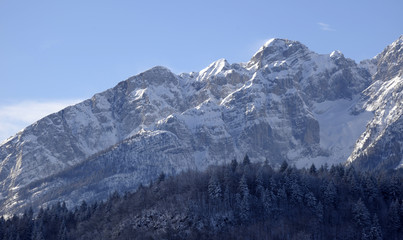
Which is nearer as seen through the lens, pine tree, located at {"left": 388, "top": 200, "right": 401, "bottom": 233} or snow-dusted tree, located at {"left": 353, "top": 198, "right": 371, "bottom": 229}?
snow-dusted tree, located at {"left": 353, "top": 198, "right": 371, "bottom": 229}

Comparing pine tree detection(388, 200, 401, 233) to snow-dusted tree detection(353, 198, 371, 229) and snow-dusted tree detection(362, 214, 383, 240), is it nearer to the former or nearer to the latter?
snow-dusted tree detection(353, 198, 371, 229)

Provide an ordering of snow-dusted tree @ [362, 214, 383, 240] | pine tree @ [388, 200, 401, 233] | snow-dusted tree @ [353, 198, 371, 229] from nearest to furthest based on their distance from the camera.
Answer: snow-dusted tree @ [362, 214, 383, 240] < snow-dusted tree @ [353, 198, 371, 229] < pine tree @ [388, 200, 401, 233]

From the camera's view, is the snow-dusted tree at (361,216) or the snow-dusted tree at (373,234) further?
the snow-dusted tree at (361,216)

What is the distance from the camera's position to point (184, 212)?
19975cm

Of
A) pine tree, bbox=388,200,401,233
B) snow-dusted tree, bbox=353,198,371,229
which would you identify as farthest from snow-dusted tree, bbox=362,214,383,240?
pine tree, bbox=388,200,401,233

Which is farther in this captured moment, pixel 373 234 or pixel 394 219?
pixel 394 219

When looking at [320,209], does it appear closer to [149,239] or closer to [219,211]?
[219,211]

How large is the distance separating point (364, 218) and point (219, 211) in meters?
38.1

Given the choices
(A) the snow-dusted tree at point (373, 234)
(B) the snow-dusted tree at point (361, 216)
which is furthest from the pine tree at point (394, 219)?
(A) the snow-dusted tree at point (373, 234)

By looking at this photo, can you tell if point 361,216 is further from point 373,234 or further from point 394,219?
point 373,234

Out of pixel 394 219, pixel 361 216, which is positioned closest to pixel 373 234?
pixel 361 216

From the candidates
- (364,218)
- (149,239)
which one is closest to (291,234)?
(364,218)

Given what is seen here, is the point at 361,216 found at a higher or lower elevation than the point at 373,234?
higher

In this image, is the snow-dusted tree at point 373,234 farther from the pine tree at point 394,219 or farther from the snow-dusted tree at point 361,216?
the pine tree at point 394,219
